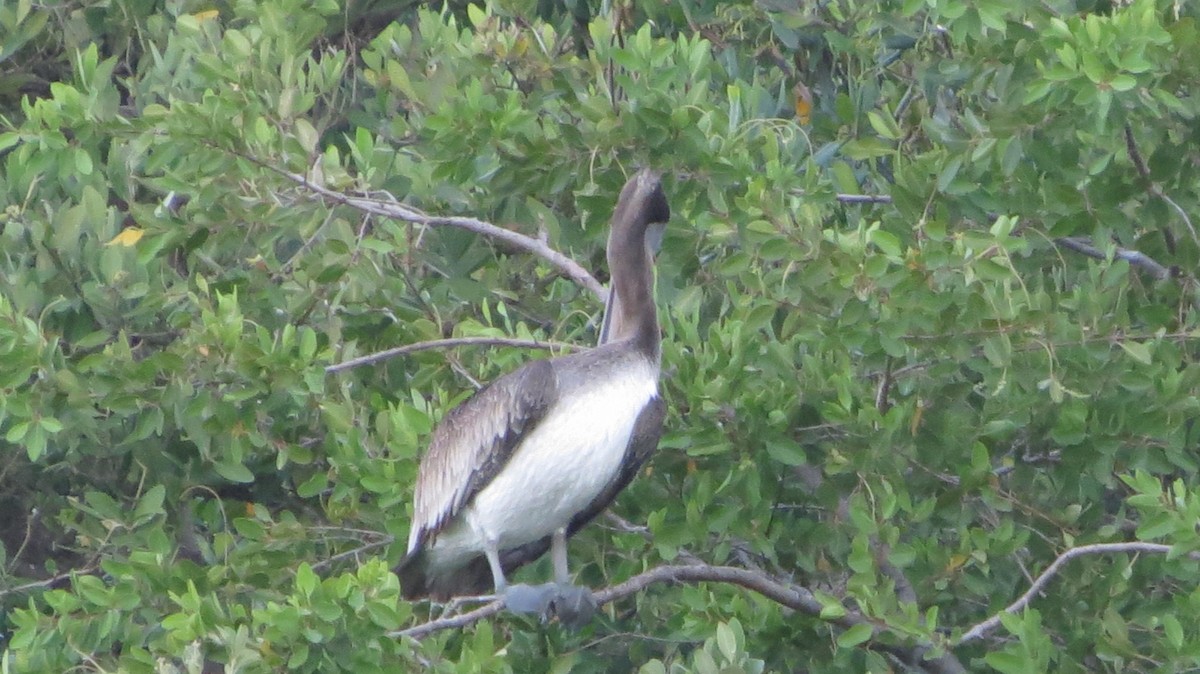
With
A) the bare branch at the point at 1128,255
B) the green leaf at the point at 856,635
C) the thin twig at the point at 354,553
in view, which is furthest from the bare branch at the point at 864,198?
the thin twig at the point at 354,553

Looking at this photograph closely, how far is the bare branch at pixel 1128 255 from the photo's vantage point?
15.0 ft

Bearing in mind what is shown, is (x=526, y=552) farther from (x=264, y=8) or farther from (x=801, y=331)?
(x=264, y=8)

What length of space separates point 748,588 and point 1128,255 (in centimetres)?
130

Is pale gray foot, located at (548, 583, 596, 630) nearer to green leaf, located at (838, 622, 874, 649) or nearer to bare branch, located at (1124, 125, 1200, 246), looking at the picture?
green leaf, located at (838, 622, 874, 649)

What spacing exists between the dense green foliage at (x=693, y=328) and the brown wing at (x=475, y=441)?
7cm

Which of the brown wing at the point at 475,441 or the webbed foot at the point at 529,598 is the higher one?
the brown wing at the point at 475,441

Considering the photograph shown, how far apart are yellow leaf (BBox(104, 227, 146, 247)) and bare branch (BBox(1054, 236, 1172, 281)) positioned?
2412 millimetres

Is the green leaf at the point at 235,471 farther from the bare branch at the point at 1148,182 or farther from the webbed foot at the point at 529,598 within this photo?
the bare branch at the point at 1148,182

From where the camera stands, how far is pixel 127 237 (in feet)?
16.7

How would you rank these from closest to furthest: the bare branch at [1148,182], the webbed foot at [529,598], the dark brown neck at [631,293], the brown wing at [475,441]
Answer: the bare branch at [1148,182] → the webbed foot at [529,598] → the brown wing at [475,441] → the dark brown neck at [631,293]

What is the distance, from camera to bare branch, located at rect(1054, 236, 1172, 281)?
15.0 feet

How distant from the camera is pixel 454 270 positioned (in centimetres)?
516

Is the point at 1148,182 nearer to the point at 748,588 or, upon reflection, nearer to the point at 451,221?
the point at 748,588

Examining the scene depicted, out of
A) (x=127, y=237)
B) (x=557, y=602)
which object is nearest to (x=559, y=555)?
(x=557, y=602)
